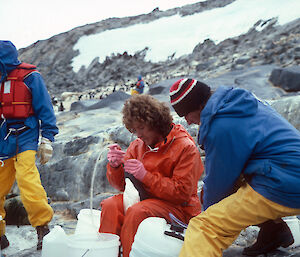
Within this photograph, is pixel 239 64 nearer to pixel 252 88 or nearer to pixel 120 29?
pixel 252 88

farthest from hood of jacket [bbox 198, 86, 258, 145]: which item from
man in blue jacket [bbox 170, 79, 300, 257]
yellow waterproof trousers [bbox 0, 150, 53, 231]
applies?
yellow waterproof trousers [bbox 0, 150, 53, 231]

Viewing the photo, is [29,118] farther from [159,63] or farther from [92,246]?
Result: [159,63]

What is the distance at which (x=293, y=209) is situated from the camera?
162 centimetres


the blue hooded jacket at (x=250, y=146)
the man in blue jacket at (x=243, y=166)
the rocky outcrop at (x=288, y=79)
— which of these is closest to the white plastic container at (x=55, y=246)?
the man in blue jacket at (x=243, y=166)

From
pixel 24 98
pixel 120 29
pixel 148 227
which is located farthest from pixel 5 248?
pixel 120 29

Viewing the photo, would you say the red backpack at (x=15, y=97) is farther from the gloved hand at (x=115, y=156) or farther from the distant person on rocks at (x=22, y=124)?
the gloved hand at (x=115, y=156)

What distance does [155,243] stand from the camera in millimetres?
1726

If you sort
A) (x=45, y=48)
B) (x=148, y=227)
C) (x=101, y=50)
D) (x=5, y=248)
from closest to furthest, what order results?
1. (x=148, y=227)
2. (x=5, y=248)
3. (x=101, y=50)
4. (x=45, y=48)

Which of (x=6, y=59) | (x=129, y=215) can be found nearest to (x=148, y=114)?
(x=129, y=215)

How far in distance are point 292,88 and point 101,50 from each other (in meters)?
32.1

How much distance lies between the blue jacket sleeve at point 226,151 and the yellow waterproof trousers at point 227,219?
0.36 feet

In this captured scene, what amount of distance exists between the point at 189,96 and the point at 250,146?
0.42 m

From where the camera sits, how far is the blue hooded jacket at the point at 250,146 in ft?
5.14

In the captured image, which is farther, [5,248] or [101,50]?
[101,50]
